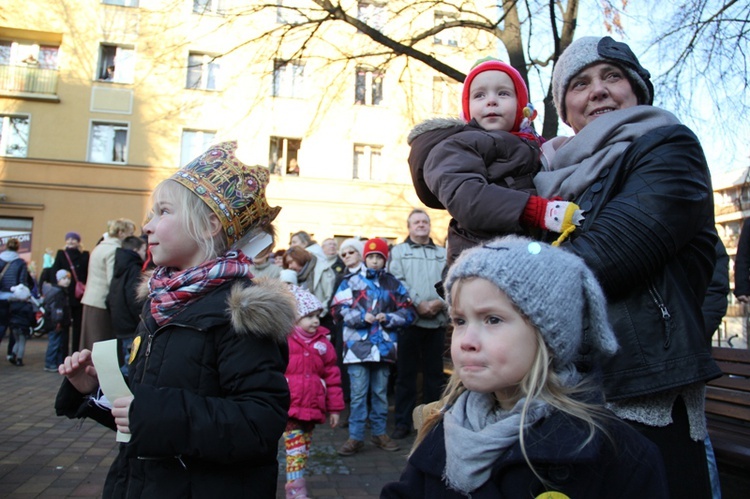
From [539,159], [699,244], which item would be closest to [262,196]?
[539,159]

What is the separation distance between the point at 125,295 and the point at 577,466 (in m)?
6.17

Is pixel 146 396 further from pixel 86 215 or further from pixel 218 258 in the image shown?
pixel 86 215

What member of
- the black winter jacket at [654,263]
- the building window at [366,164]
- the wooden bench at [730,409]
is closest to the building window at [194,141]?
the building window at [366,164]

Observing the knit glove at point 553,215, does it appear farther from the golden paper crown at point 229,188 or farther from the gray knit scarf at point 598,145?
the golden paper crown at point 229,188

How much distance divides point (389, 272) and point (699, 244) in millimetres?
4916

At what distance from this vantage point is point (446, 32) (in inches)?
723

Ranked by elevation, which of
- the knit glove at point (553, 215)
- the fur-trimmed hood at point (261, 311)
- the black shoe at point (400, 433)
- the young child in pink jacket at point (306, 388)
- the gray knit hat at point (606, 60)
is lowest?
the black shoe at point (400, 433)

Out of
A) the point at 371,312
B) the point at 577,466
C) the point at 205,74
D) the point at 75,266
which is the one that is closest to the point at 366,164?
the point at 205,74

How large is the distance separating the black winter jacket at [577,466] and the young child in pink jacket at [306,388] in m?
3.03

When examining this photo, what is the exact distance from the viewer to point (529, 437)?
142cm

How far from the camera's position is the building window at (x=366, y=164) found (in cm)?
2314

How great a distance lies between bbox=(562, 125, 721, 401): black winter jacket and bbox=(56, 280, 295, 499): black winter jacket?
3.51ft

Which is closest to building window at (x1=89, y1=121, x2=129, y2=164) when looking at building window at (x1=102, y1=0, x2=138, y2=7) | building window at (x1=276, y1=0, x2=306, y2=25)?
building window at (x1=102, y1=0, x2=138, y2=7)

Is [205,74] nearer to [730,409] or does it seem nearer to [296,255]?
[296,255]
